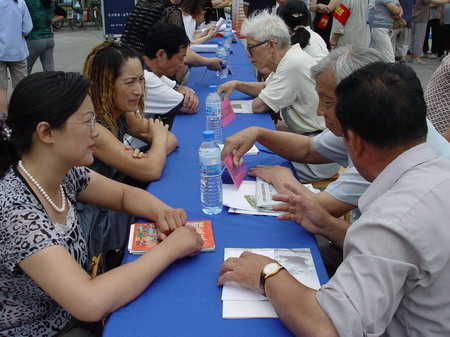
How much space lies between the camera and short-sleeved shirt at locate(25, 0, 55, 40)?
581 cm

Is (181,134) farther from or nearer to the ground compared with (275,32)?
nearer to the ground

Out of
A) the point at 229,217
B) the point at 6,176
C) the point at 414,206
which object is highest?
the point at 414,206

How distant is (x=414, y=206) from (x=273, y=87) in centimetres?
229

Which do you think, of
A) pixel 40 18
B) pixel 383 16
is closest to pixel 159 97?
pixel 40 18

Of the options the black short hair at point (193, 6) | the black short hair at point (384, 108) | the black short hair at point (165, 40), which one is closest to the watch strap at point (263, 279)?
the black short hair at point (384, 108)

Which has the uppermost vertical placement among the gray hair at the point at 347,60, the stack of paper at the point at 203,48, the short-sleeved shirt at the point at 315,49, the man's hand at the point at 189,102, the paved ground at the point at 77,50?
the gray hair at the point at 347,60

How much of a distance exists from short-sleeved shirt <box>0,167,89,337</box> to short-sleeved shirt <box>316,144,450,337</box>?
2.78 ft

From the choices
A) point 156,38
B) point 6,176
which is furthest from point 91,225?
point 156,38

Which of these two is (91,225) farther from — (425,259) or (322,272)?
(425,259)

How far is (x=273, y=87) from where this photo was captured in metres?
3.30

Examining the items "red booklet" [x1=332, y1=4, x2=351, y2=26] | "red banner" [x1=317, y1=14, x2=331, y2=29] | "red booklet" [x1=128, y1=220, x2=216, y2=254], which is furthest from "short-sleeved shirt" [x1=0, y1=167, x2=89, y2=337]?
"red banner" [x1=317, y1=14, x2=331, y2=29]

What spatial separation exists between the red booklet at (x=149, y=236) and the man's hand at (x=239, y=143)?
0.50m

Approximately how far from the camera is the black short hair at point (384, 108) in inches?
48.3

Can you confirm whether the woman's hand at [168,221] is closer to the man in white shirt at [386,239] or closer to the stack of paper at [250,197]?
the stack of paper at [250,197]
